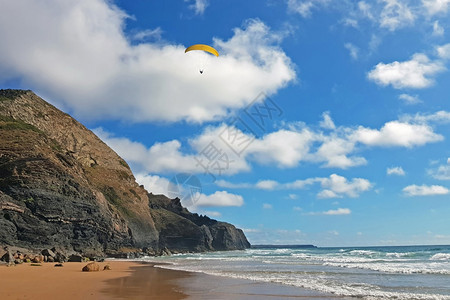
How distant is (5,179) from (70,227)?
30.2 ft

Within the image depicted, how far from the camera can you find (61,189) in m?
42.2

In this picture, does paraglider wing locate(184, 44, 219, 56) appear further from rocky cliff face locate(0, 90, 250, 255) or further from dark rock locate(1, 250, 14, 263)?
rocky cliff face locate(0, 90, 250, 255)

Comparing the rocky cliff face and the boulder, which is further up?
the rocky cliff face

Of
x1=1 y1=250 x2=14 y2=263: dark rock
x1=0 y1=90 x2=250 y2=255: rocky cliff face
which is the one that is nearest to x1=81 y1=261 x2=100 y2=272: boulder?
x1=1 y1=250 x2=14 y2=263: dark rock

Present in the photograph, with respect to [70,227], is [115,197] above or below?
above

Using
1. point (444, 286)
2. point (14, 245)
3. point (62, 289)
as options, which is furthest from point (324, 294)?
point (14, 245)

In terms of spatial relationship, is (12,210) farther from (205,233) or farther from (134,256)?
(205,233)

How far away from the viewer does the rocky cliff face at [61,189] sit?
35.9 m

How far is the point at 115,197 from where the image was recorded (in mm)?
68562

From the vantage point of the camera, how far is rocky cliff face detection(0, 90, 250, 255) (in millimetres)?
35938

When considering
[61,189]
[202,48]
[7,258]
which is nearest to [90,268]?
[7,258]

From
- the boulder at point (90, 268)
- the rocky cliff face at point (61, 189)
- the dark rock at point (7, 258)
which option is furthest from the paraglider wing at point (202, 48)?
the rocky cliff face at point (61, 189)

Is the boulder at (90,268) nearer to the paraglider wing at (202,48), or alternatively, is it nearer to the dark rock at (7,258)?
the dark rock at (7,258)

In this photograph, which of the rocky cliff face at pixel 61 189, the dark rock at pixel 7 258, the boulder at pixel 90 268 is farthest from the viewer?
the rocky cliff face at pixel 61 189
